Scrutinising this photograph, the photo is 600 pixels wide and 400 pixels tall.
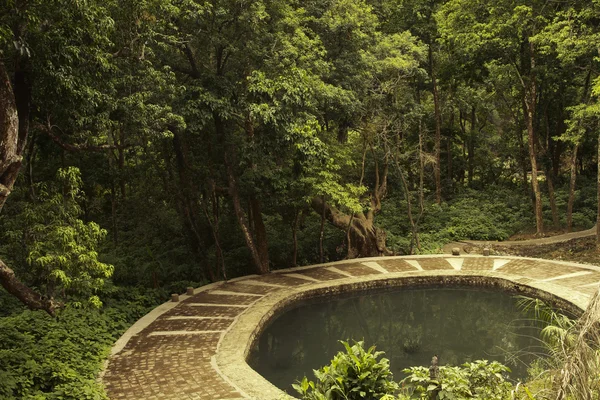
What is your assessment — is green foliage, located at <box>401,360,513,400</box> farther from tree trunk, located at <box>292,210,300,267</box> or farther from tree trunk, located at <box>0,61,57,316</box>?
tree trunk, located at <box>292,210,300,267</box>

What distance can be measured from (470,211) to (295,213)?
11154 millimetres

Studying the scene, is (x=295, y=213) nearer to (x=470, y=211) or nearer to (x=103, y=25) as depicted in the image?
(x=103, y=25)

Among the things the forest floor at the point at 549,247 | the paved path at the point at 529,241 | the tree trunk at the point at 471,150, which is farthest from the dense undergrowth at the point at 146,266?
the tree trunk at the point at 471,150

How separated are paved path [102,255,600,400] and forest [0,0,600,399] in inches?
27.0

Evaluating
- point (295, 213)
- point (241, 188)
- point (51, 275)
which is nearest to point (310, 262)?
point (295, 213)

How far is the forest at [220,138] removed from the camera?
26.7 ft

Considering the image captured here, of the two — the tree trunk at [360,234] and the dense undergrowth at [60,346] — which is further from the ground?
the tree trunk at [360,234]

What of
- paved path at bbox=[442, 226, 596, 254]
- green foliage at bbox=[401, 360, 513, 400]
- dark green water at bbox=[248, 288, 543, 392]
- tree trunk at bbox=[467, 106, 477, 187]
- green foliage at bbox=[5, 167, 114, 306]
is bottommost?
dark green water at bbox=[248, 288, 543, 392]

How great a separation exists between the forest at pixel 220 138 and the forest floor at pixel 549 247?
0.87 m

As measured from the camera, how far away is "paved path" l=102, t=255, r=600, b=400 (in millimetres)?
8555

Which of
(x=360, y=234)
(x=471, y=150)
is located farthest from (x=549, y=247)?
(x=471, y=150)

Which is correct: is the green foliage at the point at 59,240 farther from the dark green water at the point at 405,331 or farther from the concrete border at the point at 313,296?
the dark green water at the point at 405,331

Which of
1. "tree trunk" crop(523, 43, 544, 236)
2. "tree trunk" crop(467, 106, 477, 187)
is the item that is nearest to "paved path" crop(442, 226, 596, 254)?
"tree trunk" crop(523, 43, 544, 236)

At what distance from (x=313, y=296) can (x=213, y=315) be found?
11.4ft
